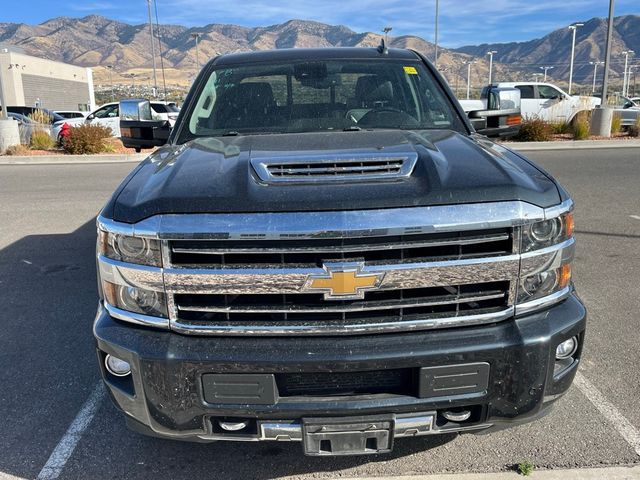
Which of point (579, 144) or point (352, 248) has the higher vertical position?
point (352, 248)

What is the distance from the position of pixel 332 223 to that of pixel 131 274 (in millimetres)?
824

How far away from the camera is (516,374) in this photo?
7.34ft

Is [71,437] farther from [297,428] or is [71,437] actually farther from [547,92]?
[547,92]

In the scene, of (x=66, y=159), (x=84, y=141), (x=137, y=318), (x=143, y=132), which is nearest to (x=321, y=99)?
(x=143, y=132)

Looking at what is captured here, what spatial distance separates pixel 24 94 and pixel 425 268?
6676cm

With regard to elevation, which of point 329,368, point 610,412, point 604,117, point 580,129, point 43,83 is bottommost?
point 610,412

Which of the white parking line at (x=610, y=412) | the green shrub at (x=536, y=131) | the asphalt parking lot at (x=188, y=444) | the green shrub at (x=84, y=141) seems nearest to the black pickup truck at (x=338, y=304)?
the asphalt parking lot at (x=188, y=444)

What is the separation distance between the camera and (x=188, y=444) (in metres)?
2.96

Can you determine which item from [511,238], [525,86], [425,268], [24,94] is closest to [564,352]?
[511,238]

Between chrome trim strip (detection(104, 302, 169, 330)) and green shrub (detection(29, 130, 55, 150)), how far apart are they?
1737 cm

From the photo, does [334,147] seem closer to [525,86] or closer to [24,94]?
[525,86]

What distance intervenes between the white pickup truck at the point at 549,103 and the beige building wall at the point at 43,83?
4095 centimetres

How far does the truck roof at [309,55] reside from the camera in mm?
4042

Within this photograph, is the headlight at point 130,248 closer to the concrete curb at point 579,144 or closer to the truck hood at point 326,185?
the truck hood at point 326,185
